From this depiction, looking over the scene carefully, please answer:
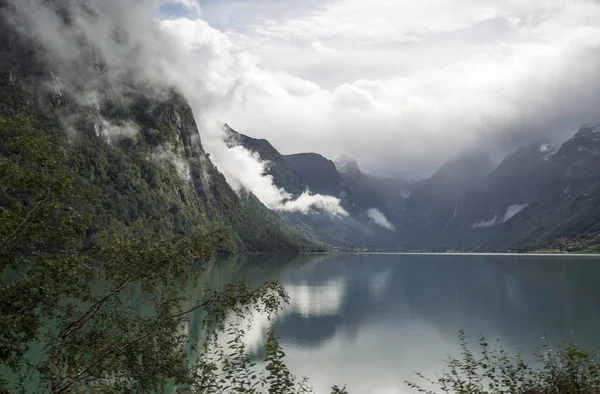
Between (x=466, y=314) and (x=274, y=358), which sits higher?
(x=466, y=314)

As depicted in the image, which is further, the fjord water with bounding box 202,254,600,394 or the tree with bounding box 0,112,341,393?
the fjord water with bounding box 202,254,600,394

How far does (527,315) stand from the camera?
83938mm

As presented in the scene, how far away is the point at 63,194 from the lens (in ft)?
53.6

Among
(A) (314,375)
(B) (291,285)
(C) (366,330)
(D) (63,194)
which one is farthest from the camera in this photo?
(B) (291,285)

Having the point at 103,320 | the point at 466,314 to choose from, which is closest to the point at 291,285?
the point at 466,314

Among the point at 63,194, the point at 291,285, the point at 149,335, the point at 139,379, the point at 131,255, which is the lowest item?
the point at 139,379

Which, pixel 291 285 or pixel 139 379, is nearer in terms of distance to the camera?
pixel 139 379

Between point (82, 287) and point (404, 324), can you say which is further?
point (404, 324)

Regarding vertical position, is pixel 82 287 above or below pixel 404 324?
below

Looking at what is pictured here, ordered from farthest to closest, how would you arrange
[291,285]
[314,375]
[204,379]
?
[291,285], [314,375], [204,379]

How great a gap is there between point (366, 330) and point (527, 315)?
30136 millimetres

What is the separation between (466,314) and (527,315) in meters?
9.81

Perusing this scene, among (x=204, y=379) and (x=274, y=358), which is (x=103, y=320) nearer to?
(x=204, y=379)

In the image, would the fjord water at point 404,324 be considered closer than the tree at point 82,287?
No
